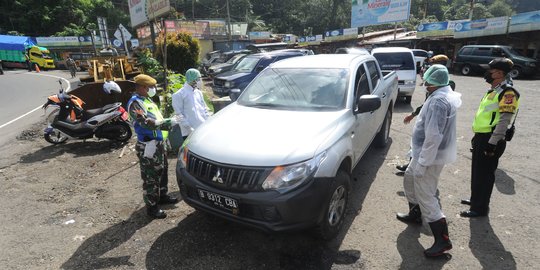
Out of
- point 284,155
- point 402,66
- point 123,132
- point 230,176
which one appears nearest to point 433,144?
point 284,155

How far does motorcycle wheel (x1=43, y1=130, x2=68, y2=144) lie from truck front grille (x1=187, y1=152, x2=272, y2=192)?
5.29 m

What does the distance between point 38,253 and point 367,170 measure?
4454 millimetres

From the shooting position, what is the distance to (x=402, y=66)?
34.4 ft

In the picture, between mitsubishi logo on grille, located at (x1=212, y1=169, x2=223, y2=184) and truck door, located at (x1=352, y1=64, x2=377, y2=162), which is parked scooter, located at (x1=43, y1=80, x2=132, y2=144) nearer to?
mitsubishi logo on grille, located at (x1=212, y1=169, x2=223, y2=184)

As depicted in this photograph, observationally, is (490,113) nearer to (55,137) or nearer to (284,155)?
(284,155)

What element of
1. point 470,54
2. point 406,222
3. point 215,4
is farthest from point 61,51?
Result: point 406,222

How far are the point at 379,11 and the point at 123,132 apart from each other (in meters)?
29.6

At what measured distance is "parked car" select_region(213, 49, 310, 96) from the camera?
10.5 metres

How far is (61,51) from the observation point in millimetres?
40688

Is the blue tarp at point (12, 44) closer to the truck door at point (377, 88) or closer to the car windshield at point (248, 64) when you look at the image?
the car windshield at point (248, 64)

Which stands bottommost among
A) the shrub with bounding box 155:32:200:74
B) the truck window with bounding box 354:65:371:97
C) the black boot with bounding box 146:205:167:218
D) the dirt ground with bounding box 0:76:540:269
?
the dirt ground with bounding box 0:76:540:269

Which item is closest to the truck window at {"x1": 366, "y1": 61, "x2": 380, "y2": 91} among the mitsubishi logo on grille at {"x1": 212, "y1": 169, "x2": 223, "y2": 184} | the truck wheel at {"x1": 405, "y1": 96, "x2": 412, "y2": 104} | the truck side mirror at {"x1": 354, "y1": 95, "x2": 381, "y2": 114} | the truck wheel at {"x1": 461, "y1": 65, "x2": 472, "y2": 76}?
the truck side mirror at {"x1": 354, "y1": 95, "x2": 381, "y2": 114}

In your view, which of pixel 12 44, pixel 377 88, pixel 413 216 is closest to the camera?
pixel 413 216

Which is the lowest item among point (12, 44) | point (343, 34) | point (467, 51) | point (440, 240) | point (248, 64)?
point (440, 240)
